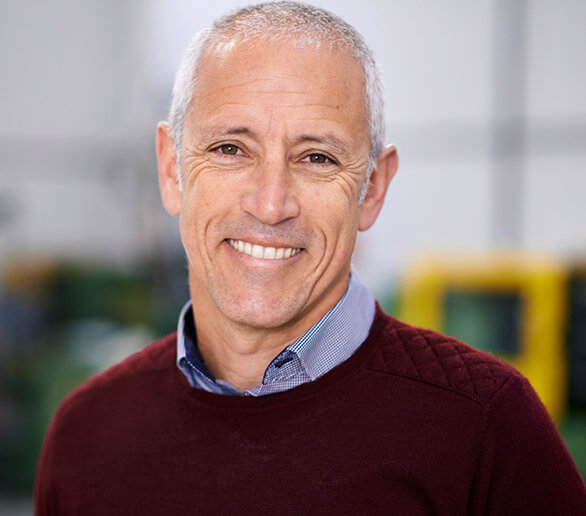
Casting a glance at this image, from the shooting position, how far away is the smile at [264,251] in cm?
112

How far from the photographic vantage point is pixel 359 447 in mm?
1069

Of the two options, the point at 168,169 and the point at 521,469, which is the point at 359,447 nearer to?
the point at 521,469

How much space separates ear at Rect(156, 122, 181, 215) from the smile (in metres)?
0.18

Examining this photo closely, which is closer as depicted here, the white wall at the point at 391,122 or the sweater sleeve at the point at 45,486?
the sweater sleeve at the point at 45,486

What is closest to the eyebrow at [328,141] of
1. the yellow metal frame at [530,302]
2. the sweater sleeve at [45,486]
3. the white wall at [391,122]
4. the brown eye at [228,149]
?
the brown eye at [228,149]

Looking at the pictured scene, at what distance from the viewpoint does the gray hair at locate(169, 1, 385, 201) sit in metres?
1.09

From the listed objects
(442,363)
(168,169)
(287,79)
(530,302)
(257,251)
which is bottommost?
(530,302)

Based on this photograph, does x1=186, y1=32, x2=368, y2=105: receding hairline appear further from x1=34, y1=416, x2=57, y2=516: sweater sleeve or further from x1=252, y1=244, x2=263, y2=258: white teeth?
x1=34, y1=416, x2=57, y2=516: sweater sleeve

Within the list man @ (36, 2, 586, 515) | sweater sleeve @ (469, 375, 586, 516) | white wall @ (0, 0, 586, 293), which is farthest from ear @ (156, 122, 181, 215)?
white wall @ (0, 0, 586, 293)

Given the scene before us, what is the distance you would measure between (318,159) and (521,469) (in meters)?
0.55

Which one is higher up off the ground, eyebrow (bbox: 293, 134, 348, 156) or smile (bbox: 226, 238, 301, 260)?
eyebrow (bbox: 293, 134, 348, 156)

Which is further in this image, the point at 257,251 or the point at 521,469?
the point at 257,251

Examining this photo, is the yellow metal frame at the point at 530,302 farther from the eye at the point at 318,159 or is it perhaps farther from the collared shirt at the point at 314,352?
the eye at the point at 318,159

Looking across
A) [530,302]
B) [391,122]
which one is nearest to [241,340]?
[530,302]
